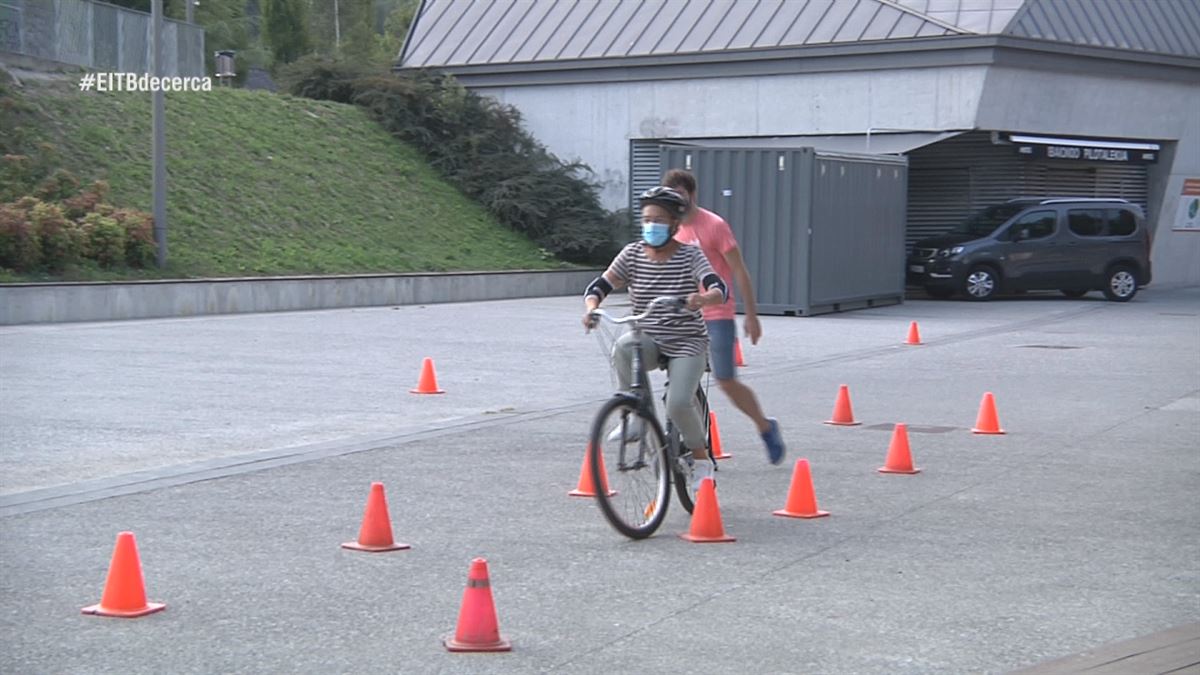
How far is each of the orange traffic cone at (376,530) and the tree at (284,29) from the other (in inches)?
2412

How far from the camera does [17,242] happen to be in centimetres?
2209

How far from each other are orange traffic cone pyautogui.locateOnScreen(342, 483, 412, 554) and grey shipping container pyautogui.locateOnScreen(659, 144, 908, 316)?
18.6 m

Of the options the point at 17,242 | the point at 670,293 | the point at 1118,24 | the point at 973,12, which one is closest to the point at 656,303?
the point at 670,293

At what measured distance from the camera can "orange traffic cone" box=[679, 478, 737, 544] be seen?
783 cm

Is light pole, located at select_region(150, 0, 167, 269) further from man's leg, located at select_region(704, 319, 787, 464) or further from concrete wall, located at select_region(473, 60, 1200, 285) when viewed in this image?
man's leg, located at select_region(704, 319, 787, 464)

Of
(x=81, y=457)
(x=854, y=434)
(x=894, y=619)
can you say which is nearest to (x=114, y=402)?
(x=81, y=457)

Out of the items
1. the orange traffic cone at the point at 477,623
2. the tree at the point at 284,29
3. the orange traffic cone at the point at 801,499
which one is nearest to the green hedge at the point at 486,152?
the orange traffic cone at the point at 801,499

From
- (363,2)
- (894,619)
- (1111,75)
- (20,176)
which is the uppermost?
(363,2)

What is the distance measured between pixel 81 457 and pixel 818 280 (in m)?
17.3

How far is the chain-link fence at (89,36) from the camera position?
29.1 meters

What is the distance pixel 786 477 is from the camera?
9.94 meters

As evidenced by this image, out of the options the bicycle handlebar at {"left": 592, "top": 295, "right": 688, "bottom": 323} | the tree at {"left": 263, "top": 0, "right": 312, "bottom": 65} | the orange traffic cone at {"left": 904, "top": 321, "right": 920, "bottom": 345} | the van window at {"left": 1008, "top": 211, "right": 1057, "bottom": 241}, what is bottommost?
the orange traffic cone at {"left": 904, "top": 321, "right": 920, "bottom": 345}

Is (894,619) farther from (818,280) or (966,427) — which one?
(818,280)

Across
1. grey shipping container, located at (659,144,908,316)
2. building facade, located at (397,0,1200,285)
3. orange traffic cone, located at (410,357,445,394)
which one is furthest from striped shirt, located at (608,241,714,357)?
building facade, located at (397,0,1200,285)
